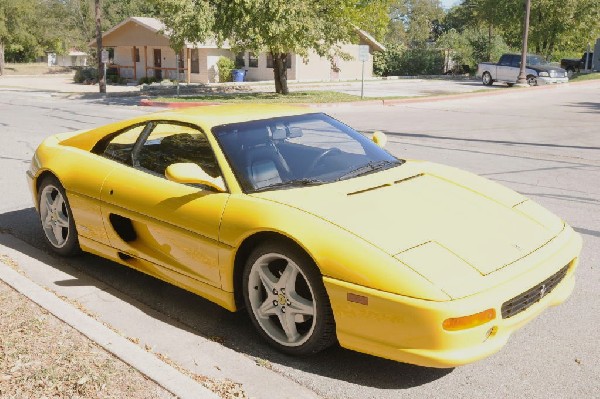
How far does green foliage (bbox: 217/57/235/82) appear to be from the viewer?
136 ft

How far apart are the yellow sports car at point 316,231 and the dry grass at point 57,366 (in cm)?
78

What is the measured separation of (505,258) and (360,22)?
24963mm

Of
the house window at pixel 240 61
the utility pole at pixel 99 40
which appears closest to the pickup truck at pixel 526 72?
the house window at pixel 240 61

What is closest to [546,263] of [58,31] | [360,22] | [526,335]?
[526,335]

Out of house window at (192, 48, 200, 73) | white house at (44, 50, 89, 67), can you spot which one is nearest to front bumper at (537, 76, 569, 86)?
house window at (192, 48, 200, 73)

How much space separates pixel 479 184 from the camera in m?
4.34

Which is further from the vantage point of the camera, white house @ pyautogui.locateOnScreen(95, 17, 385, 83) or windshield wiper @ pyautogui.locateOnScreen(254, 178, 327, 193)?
white house @ pyautogui.locateOnScreen(95, 17, 385, 83)

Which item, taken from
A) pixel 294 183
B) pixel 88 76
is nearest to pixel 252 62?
pixel 88 76

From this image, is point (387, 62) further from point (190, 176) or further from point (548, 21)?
point (190, 176)

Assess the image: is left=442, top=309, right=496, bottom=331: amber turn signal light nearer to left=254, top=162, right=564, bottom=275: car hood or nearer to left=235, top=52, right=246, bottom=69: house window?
left=254, top=162, right=564, bottom=275: car hood

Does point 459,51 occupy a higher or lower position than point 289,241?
higher

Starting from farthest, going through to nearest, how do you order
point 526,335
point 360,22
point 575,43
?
1. point 575,43
2. point 360,22
3. point 526,335

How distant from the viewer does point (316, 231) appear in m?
3.36

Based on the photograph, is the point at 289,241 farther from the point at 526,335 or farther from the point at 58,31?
the point at 58,31
